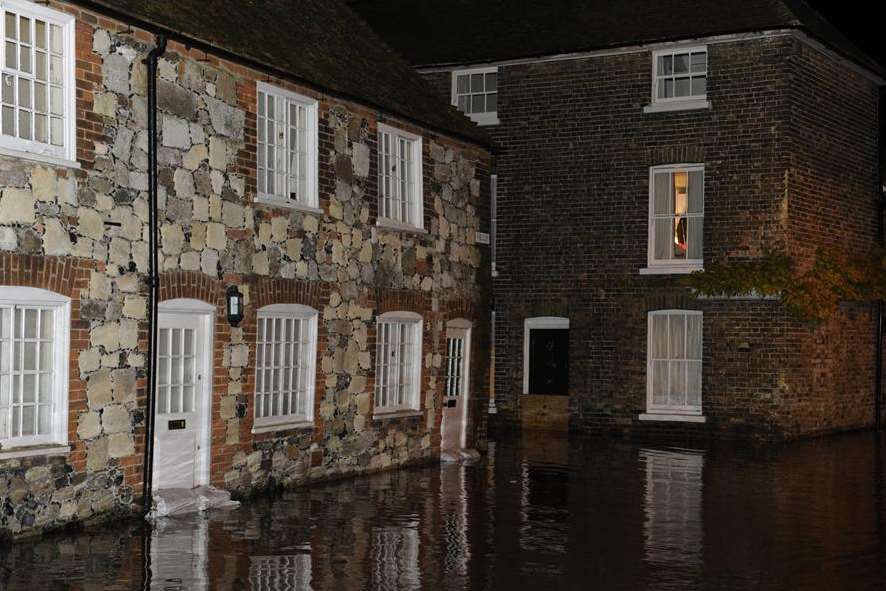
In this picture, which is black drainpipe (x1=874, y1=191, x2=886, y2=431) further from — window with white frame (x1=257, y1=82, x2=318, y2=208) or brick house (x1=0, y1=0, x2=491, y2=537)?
window with white frame (x1=257, y1=82, x2=318, y2=208)

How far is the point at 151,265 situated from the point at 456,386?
844cm

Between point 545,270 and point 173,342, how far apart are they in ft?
45.9

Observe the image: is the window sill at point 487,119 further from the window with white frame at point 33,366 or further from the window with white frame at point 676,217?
the window with white frame at point 33,366

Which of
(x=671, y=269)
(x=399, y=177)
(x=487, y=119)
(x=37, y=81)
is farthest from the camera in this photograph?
(x=487, y=119)

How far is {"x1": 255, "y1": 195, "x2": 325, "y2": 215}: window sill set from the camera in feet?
56.2

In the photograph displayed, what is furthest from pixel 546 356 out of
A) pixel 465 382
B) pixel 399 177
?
pixel 399 177

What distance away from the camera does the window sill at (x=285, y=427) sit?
1720 centimetres

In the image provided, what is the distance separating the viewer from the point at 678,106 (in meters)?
27.5

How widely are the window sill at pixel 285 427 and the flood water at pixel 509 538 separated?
0.80m

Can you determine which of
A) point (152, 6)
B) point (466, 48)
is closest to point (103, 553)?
point (152, 6)

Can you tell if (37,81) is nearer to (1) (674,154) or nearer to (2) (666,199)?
(1) (674,154)

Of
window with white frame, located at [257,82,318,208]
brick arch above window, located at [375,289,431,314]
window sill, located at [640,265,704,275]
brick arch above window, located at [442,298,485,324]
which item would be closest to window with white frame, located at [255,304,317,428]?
window with white frame, located at [257,82,318,208]

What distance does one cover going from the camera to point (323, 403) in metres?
18.6

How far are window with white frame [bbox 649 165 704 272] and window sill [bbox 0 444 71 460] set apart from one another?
52.8 ft
